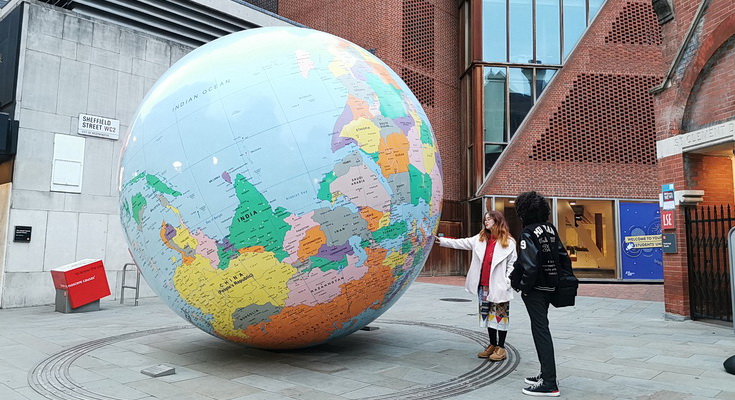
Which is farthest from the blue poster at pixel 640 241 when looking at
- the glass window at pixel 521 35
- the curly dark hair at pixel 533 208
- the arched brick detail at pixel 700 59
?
the curly dark hair at pixel 533 208

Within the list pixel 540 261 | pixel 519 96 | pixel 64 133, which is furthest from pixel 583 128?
pixel 64 133

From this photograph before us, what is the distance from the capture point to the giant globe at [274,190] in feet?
14.1

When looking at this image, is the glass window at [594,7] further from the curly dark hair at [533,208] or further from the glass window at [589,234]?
the curly dark hair at [533,208]

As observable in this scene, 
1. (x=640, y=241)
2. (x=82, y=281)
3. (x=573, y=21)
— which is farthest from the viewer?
(x=573, y=21)

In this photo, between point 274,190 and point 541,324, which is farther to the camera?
point 541,324

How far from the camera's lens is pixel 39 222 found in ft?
34.9

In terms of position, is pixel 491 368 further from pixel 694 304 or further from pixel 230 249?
pixel 694 304

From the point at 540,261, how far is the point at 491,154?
15302mm

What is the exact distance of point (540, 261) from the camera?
4.47m

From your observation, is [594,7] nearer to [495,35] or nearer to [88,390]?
[495,35]

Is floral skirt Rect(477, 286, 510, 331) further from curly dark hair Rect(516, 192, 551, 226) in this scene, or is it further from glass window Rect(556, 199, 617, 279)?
glass window Rect(556, 199, 617, 279)

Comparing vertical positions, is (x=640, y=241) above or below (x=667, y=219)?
below

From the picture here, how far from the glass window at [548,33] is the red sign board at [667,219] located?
Answer: 11572 millimetres

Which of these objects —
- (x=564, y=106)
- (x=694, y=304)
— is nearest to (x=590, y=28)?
(x=564, y=106)
